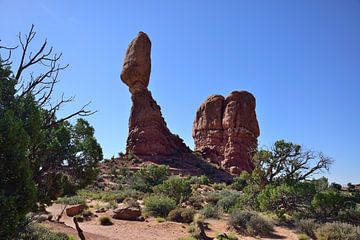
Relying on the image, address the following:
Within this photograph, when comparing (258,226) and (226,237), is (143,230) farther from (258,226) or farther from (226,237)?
(258,226)

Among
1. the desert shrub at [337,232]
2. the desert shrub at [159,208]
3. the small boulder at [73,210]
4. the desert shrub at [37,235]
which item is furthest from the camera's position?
the small boulder at [73,210]

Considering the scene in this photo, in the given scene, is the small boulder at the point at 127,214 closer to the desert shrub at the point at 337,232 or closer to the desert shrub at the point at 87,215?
the desert shrub at the point at 87,215

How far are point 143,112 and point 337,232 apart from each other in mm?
35086

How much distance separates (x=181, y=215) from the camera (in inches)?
660

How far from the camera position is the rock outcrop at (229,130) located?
154 ft

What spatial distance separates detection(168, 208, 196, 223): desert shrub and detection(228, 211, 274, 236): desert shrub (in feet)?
7.60

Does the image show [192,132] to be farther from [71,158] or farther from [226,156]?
[71,158]

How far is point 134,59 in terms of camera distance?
150ft

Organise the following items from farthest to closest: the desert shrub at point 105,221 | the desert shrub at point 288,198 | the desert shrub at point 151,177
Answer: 1. the desert shrub at point 151,177
2. the desert shrub at point 288,198
3. the desert shrub at point 105,221

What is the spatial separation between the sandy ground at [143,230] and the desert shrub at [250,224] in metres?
0.42

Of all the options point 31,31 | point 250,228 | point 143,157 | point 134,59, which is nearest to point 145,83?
point 134,59

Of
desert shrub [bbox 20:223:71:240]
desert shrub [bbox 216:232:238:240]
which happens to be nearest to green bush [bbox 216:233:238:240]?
desert shrub [bbox 216:232:238:240]

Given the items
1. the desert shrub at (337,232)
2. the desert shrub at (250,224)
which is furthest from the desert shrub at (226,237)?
the desert shrub at (337,232)

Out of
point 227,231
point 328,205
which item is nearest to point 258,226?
point 227,231
